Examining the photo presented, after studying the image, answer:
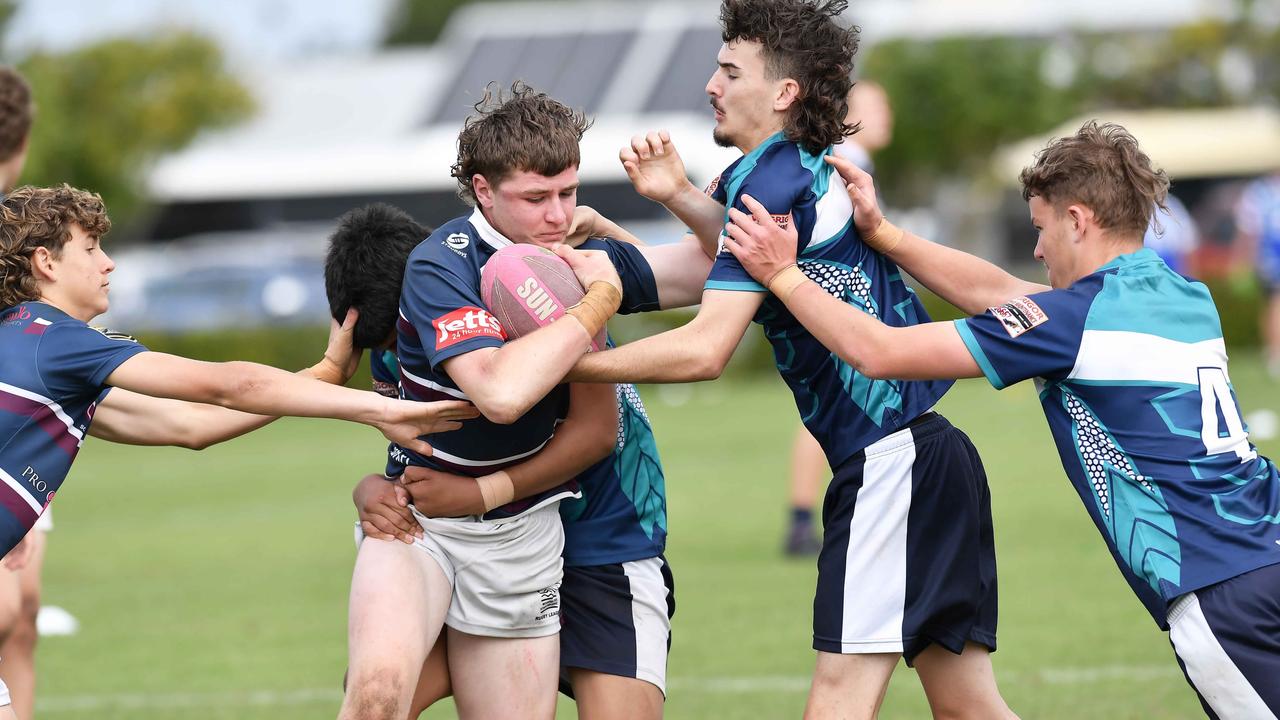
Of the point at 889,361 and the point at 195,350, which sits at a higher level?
the point at 195,350

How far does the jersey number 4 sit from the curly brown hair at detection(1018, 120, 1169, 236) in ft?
1.58

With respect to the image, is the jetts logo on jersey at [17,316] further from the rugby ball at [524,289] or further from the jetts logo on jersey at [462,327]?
the rugby ball at [524,289]

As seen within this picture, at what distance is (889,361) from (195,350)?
66.3 ft

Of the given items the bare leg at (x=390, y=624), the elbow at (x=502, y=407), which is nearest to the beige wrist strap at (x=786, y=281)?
the elbow at (x=502, y=407)

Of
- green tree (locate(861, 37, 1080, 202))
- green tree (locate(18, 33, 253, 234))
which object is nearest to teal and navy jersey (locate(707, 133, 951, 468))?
green tree (locate(18, 33, 253, 234))

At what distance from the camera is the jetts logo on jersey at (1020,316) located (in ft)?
13.5

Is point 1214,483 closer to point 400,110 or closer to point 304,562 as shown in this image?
point 304,562

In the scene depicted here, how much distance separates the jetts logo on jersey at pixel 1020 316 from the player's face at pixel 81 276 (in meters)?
2.58

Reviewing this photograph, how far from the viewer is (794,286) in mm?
4359

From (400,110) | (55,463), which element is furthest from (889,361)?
(400,110)

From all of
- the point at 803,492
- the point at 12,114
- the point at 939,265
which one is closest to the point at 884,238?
the point at 939,265

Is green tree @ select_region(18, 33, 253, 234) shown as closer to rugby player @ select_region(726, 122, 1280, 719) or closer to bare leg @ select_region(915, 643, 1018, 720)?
bare leg @ select_region(915, 643, 1018, 720)

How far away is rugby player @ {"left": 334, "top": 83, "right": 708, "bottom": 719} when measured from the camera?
14.1 ft

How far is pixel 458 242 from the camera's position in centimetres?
457
